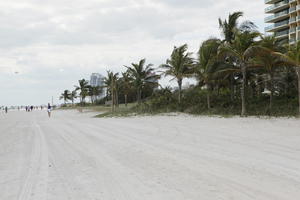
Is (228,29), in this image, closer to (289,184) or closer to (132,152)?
(132,152)

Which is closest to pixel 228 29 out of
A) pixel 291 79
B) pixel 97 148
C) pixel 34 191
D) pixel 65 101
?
pixel 291 79

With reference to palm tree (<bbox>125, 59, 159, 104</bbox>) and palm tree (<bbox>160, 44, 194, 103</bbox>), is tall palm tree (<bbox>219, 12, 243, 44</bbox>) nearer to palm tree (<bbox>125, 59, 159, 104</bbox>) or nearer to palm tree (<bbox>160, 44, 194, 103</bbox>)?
palm tree (<bbox>160, 44, 194, 103</bbox>)

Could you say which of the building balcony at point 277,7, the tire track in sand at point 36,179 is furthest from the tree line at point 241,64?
the building balcony at point 277,7

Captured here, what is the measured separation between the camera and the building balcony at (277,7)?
175 feet

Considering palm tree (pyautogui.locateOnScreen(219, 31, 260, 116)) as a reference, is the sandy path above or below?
below

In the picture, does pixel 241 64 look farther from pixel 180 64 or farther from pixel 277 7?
pixel 277 7

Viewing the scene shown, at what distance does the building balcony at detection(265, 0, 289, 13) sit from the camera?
5328 cm

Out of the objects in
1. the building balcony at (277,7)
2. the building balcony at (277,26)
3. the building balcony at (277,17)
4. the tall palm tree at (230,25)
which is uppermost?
the building balcony at (277,7)

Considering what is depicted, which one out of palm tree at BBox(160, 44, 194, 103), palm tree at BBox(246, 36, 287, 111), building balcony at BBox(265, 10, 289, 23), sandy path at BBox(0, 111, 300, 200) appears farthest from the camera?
building balcony at BBox(265, 10, 289, 23)

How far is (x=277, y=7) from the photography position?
54875 millimetres

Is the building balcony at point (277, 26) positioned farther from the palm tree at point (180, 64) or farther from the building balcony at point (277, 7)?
the palm tree at point (180, 64)

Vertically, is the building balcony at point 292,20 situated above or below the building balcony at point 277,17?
below

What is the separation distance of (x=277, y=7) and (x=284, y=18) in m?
2.66

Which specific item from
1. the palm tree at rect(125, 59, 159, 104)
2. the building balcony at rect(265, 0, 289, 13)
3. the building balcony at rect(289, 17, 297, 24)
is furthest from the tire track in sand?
the building balcony at rect(265, 0, 289, 13)
